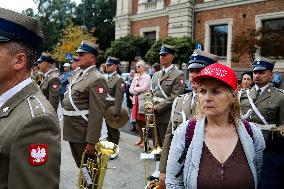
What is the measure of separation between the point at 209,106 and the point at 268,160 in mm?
572

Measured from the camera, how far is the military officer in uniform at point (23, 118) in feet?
5.60

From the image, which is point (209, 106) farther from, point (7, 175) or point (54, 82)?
point (54, 82)

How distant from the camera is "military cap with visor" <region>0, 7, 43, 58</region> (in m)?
1.88

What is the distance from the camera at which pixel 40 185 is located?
5.72 ft

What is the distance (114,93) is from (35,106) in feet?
20.2

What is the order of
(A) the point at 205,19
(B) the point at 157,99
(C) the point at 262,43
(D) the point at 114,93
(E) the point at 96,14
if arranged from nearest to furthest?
(B) the point at 157,99 < (D) the point at 114,93 < (C) the point at 262,43 < (A) the point at 205,19 < (E) the point at 96,14

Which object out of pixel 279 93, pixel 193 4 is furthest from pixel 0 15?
pixel 193 4

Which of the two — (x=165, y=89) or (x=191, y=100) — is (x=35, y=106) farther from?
(x=165, y=89)

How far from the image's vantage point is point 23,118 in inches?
70.3

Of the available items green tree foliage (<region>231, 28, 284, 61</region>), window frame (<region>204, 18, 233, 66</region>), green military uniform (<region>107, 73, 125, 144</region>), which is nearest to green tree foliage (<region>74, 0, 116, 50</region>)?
window frame (<region>204, 18, 233, 66</region>)

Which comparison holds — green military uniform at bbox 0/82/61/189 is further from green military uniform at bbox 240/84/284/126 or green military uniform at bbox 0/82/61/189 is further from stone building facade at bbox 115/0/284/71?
stone building facade at bbox 115/0/284/71

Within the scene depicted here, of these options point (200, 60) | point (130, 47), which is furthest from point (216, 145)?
point (130, 47)

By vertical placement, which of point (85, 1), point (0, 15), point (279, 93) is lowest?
point (279, 93)

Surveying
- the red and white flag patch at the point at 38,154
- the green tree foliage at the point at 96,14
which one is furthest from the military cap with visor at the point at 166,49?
the green tree foliage at the point at 96,14
